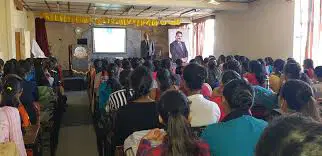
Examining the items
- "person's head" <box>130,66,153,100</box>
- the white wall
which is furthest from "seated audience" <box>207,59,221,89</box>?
the white wall

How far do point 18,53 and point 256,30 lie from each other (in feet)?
20.4

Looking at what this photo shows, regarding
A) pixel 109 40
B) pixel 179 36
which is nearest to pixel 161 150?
pixel 179 36

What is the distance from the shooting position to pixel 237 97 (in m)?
1.76

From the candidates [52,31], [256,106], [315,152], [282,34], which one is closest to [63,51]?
[52,31]

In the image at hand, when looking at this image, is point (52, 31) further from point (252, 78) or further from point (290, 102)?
point (290, 102)

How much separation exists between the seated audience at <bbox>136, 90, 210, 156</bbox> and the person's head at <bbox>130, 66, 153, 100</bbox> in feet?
2.61

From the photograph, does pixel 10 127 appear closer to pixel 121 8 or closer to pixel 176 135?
pixel 176 135

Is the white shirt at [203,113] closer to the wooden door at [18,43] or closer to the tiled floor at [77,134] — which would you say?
the tiled floor at [77,134]

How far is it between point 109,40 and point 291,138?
13.2m

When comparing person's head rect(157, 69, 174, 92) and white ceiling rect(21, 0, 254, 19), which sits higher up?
white ceiling rect(21, 0, 254, 19)

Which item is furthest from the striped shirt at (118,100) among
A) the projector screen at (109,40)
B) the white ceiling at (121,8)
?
the projector screen at (109,40)

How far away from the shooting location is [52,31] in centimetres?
1298

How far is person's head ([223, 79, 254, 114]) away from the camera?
1.74 m

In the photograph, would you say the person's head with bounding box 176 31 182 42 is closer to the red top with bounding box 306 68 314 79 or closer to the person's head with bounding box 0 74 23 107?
the red top with bounding box 306 68 314 79
